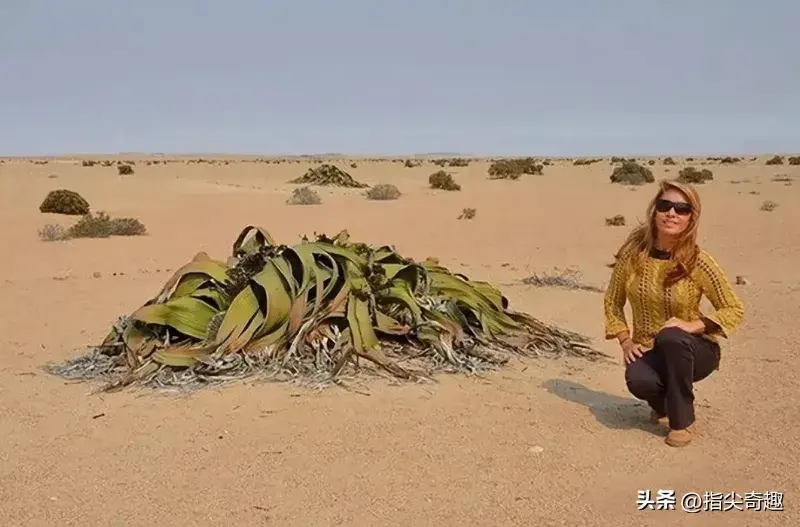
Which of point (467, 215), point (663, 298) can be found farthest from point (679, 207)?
point (467, 215)

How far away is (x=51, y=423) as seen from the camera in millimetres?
4648

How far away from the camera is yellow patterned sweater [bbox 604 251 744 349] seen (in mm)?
4164

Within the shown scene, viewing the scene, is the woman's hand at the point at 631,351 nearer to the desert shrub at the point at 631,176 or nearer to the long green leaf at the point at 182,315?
the long green leaf at the point at 182,315

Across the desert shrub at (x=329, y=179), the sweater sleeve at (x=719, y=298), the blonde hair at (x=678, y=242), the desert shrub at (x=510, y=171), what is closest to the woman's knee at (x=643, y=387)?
the sweater sleeve at (x=719, y=298)

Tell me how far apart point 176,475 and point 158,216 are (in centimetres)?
1467

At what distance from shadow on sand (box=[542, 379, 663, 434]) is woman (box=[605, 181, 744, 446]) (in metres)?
0.12

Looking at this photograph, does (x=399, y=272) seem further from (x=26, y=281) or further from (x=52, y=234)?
(x=52, y=234)

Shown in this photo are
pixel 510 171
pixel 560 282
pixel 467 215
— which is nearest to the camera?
pixel 560 282

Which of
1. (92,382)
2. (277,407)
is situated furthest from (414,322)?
(92,382)

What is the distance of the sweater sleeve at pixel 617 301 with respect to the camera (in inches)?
176

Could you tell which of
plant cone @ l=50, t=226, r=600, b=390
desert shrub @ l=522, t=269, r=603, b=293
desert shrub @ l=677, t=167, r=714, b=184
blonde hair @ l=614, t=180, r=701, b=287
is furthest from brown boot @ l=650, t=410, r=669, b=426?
desert shrub @ l=677, t=167, r=714, b=184

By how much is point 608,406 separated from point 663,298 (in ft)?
2.84

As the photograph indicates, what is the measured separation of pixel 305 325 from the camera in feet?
18.0

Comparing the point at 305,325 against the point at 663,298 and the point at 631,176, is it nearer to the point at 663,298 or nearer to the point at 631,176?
the point at 663,298
